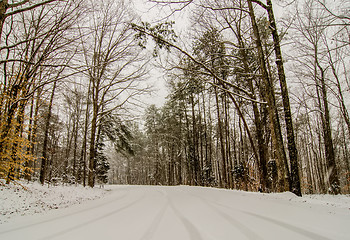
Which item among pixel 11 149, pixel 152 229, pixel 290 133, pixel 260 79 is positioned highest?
pixel 260 79

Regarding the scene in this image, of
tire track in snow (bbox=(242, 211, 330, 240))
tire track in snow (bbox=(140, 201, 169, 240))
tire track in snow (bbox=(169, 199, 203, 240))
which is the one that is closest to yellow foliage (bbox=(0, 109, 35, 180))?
tire track in snow (bbox=(140, 201, 169, 240))

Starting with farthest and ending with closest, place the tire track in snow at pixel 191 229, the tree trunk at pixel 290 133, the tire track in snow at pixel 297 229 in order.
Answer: the tree trunk at pixel 290 133 < the tire track in snow at pixel 191 229 < the tire track in snow at pixel 297 229

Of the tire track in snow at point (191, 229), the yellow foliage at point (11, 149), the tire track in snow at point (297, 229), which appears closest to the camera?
the tire track in snow at point (297, 229)

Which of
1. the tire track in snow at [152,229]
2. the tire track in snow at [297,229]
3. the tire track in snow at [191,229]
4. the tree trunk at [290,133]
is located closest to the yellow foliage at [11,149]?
the tire track in snow at [152,229]

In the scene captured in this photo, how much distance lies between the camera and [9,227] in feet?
8.97

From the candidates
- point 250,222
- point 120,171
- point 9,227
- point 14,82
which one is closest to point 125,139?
point 14,82

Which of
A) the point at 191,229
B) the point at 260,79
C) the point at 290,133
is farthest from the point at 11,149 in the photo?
the point at 260,79

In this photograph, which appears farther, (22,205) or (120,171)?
(120,171)

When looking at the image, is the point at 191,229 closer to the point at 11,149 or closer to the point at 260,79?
the point at 11,149

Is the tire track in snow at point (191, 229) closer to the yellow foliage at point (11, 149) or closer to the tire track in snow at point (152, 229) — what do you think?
the tire track in snow at point (152, 229)

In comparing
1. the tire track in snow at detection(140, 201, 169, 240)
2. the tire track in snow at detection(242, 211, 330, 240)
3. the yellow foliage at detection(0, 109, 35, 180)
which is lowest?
the tire track in snow at detection(140, 201, 169, 240)

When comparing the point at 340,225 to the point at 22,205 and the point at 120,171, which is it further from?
the point at 120,171

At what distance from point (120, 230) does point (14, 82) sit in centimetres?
611

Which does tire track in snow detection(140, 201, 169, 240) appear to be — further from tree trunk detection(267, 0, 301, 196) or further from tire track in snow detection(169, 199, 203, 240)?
tree trunk detection(267, 0, 301, 196)
